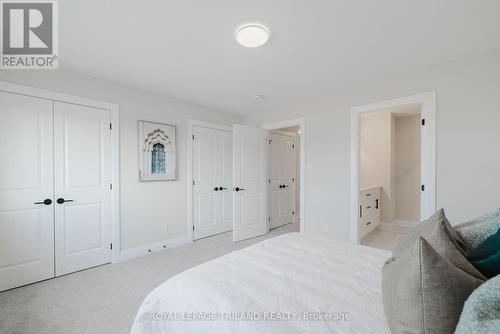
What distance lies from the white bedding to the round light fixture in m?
1.74

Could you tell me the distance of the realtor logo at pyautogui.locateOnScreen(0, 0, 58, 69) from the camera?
161 cm

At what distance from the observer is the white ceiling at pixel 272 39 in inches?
62.4

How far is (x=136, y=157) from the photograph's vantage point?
10.3ft

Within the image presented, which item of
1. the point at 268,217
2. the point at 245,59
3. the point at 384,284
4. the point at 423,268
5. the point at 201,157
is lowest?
the point at 268,217

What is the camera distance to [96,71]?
8.59ft

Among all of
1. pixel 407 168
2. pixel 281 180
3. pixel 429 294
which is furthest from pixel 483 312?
pixel 407 168

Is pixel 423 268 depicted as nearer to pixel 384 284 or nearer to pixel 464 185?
pixel 384 284

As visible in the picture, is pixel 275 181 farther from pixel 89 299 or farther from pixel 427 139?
pixel 89 299

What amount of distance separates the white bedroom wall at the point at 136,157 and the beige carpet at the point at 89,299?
0.50m

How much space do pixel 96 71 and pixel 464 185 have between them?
430 centimetres

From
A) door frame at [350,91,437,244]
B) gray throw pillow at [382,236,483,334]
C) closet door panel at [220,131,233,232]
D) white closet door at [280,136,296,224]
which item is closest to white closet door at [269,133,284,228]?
white closet door at [280,136,296,224]

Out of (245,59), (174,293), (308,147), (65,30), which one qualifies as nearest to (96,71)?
(65,30)

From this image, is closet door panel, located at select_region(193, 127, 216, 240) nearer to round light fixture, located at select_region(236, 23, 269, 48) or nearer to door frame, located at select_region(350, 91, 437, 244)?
round light fixture, located at select_region(236, 23, 269, 48)

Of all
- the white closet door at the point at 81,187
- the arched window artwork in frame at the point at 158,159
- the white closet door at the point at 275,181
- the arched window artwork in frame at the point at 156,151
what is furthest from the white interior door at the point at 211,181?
the white closet door at the point at 81,187
